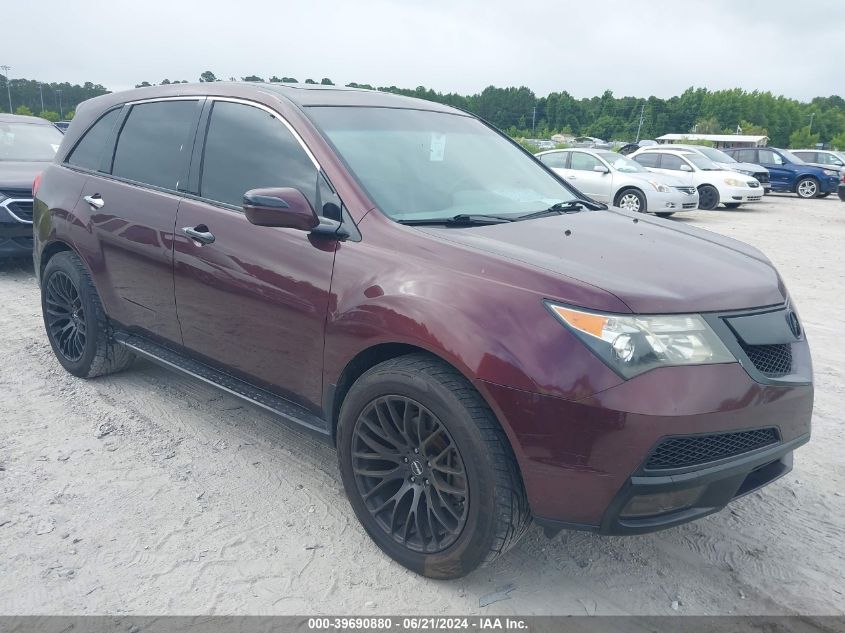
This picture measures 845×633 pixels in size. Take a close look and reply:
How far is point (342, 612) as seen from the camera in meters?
2.52

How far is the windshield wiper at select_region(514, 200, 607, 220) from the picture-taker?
331 cm

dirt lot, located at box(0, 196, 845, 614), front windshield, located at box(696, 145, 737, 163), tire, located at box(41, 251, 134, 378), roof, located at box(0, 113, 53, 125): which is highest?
front windshield, located at box(696, 145, 737, 163)

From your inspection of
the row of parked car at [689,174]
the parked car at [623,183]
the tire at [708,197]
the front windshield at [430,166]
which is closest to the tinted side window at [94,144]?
the front windshield at [430,166]

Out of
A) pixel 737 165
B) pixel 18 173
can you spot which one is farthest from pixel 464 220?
pixel 737 165

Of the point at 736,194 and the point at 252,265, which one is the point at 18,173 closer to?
the point at 252,265

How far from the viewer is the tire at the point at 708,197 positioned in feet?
57.4

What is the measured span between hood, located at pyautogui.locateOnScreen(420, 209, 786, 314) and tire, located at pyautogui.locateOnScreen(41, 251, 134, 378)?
102 inches

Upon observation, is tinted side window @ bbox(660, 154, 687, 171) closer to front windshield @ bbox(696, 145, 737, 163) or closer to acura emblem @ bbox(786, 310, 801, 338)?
front windshield @ bbox(696, 145, 737, 163)

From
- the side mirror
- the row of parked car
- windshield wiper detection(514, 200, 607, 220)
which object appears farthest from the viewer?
the row of parked car

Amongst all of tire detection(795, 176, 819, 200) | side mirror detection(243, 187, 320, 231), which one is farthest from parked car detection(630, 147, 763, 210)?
side mirror detection(243, 187, 320, 231)

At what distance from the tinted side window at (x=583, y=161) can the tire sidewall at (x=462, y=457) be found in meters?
13.5

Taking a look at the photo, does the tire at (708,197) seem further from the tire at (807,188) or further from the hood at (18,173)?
the hood at (18,173)

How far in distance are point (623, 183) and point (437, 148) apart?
1215 centimetres

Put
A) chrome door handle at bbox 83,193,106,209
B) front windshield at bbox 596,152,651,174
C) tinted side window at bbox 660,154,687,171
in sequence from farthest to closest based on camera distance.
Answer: tinted side window at bbox 660,154,687,171 → front windshield at bbox 596,152,651,174 → chrome door handle at bbox 83,193,106,209
